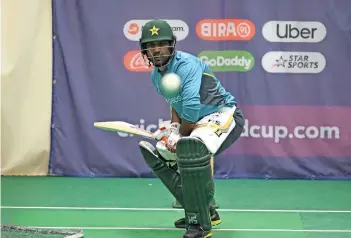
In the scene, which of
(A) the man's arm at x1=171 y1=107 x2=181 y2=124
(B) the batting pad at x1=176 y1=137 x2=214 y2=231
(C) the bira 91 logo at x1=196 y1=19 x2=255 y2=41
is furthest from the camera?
(C) the bira 91 logo at x1=196 y1=19 x2=255 y2=41

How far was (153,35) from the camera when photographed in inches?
198

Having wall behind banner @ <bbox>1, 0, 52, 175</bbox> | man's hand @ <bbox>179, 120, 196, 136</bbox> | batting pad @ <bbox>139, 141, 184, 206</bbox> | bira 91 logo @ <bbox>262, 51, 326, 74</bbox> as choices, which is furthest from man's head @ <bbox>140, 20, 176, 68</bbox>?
wall behind banner @ <bbox>1, 0, 52, 175</bbox>

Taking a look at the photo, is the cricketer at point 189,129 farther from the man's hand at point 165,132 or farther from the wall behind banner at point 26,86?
the wall behind banner at point 26,86

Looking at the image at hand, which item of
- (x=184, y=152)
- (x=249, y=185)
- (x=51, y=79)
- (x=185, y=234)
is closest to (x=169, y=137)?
(x=184, y=152)

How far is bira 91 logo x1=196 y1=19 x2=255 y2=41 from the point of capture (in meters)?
8.06

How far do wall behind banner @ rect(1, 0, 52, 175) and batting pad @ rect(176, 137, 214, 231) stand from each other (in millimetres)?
3604

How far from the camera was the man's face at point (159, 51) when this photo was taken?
5062 millimetres

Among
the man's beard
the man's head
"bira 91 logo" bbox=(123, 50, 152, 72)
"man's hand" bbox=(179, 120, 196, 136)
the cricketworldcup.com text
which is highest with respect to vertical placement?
the man's head

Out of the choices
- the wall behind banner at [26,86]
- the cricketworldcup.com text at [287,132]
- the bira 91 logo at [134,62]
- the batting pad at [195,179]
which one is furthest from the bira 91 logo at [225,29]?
the batting pad at [195,179]

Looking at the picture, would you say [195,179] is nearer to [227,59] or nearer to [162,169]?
[162,169]

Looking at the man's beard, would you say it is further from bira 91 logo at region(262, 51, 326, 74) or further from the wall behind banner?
the wall behind banner

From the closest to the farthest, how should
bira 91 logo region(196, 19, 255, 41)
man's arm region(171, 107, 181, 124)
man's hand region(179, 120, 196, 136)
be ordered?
man's hand region(179, 120, 196, 136) → man's arm region(171, 107, 181, 124) → bira 91 logo region(196, 19, 255, 41)

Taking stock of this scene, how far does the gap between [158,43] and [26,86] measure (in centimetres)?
355

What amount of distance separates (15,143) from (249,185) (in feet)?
9.66
